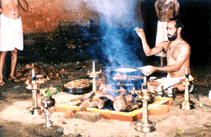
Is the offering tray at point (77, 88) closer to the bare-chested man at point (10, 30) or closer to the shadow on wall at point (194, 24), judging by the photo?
the bare-chested man at point (10, 30)

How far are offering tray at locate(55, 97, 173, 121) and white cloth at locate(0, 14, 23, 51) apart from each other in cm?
445

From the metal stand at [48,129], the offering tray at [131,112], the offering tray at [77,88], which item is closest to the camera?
the metal stand at [48,129]

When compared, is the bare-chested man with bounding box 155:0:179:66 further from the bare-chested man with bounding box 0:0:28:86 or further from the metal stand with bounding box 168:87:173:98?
the bare-chested man with bounding box 0:0:28:86

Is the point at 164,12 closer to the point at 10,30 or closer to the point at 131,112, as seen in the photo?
the point at 10,30

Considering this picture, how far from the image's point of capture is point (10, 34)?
9.81 metres

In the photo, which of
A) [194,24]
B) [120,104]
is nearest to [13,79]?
[120,104]

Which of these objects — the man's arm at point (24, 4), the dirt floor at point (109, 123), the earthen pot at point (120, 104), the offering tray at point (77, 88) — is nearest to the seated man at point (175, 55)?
the dirt floor at point (109, 123)

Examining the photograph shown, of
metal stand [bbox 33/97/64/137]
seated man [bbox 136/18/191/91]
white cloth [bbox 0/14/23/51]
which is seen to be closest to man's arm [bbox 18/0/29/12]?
white cloth [bbox 0/14/23/51]

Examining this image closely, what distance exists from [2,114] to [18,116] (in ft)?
1.36

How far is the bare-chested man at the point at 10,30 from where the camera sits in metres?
9.54

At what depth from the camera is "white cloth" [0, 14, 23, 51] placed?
963cm

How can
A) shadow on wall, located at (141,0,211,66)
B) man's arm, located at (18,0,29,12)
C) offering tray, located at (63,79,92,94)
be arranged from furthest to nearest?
shadow on wall, located at (141,0,211,66), man's arm, located at (18,0,29,12), offering tray, located at (63,79,92,94)

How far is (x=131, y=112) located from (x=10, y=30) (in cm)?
614

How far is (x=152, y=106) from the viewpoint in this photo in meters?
5.86
